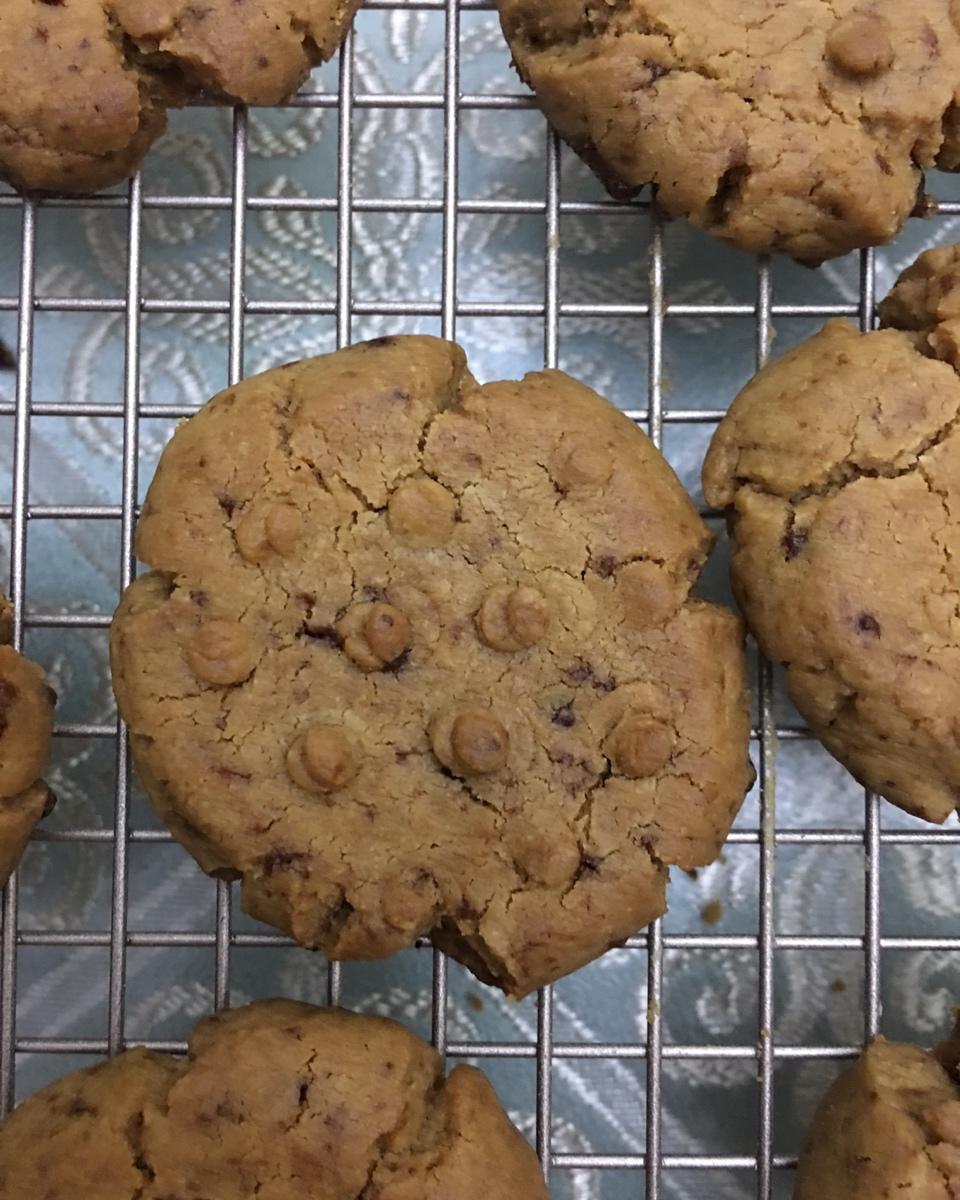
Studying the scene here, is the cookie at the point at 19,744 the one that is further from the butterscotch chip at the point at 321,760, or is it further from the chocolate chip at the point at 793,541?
the chocolate chip at the point at 793,541

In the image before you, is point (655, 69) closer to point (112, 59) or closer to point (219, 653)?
point (112, 59)

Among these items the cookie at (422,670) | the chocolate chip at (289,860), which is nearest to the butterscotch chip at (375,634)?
the cookie at (422,670)

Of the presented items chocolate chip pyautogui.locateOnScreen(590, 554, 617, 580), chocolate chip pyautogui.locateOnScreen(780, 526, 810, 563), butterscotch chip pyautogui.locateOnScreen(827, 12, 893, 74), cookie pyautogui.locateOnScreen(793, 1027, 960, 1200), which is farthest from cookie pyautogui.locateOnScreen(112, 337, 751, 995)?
butterscotch chip pyautogui.locateOnScreen(827, 12, 893, 74)

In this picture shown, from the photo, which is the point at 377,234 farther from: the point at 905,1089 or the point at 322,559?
the point at 905,1089

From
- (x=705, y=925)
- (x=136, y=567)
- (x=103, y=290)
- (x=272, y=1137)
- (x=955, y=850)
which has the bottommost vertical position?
(x=272, y=1137)

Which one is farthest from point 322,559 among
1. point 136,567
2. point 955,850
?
point 955,850

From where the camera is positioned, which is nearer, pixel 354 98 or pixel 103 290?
pixel 354 98
